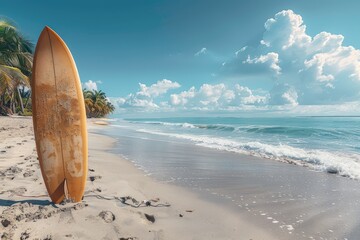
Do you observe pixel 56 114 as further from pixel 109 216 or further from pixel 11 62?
pixel 11 62

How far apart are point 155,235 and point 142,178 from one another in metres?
2.64

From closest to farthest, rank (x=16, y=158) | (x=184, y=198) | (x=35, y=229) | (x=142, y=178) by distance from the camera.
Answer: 1. (x=35, y=229)
2. (x=184, y=198)
3. (x=142, y=178)
4. (x=16, y=158)

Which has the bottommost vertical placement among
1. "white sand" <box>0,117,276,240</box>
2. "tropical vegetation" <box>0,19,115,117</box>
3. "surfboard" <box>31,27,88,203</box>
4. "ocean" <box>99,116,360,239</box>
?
"ocean" <box>99,116,360,239</box>

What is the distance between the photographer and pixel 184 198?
4027 millimetres

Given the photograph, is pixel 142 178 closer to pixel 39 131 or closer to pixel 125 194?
pixel 125 194

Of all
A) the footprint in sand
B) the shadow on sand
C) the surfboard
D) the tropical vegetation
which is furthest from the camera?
the tropical vegetation

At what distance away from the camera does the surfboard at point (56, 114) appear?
3.26m

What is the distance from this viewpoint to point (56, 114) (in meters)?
3.27

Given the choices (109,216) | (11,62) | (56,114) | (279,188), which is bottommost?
(279,188)

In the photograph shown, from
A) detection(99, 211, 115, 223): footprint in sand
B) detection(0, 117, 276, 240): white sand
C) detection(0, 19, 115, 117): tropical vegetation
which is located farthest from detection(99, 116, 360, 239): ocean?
detection(0, 19, 115, 117): tropical vegetation

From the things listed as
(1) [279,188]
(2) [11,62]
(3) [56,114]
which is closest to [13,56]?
(2) [11,62]

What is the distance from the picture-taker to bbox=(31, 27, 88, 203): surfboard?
10.7 feet

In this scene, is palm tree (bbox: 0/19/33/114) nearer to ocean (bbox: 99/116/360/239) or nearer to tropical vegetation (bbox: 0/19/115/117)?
tropical vegetation (bbox: 0/19/115/117)

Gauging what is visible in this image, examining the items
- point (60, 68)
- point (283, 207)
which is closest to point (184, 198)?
point (283, 207)
